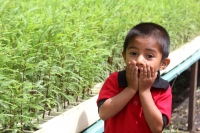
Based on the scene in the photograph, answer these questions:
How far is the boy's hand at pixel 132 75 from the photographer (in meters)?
2.78

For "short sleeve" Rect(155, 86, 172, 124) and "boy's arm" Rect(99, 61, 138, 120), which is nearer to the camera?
"boy's arm" Rect(99, 61, 138, 120)

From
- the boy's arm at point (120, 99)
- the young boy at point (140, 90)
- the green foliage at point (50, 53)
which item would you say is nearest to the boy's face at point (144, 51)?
the young boy at point (140, 90)

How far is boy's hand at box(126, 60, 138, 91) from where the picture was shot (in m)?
2.78

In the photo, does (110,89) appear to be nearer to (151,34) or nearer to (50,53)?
(151,34)

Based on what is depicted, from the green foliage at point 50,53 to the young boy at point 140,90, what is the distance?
0.46 meters

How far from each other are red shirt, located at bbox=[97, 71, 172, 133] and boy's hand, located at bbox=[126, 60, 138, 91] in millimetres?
92

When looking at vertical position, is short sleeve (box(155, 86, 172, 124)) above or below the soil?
above

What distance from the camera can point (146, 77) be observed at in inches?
110

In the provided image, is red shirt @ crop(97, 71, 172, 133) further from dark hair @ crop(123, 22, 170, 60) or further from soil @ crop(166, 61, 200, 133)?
soil @ crop(166, 61, 200, 133)

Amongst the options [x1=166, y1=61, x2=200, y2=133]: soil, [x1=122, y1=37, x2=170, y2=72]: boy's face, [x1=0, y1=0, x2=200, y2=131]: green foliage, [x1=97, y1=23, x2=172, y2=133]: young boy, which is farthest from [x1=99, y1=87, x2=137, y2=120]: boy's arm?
[x1=166, y1=61, x2=200, y2=133]: soil

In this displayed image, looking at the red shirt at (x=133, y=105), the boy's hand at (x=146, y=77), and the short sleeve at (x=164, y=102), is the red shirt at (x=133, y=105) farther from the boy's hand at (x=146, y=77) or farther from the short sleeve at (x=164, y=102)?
the boy's hand at (x=146, y=77)

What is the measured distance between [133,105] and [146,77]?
236 mm

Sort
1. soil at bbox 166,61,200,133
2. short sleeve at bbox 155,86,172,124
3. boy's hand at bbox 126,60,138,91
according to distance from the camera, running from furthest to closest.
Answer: soil at bbox 166,61,200,133, short sleeve at bbox 155,86,172,124, boy's hand at bbox 126,60,138,91

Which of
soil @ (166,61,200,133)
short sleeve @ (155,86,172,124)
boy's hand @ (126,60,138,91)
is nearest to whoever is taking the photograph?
boy's hand @ (126,60,138,91)
